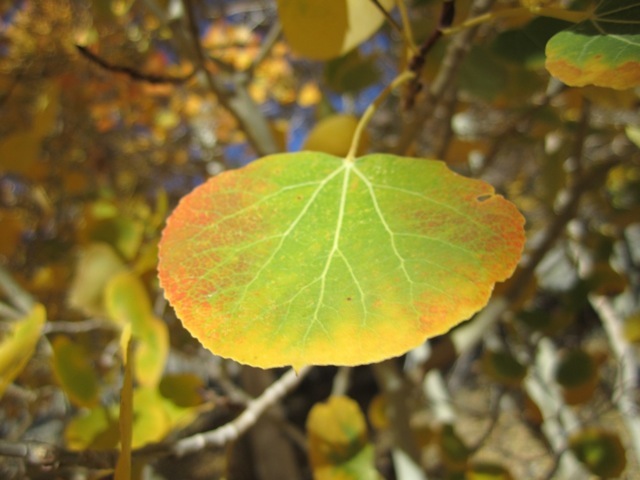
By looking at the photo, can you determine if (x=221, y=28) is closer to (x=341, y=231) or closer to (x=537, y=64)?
(x=537, y=64)

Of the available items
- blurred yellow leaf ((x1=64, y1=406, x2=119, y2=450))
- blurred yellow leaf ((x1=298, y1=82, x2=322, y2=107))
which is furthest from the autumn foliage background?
blurred yellow leaf ((x1=298, y1=82, x2=322, y2=107))

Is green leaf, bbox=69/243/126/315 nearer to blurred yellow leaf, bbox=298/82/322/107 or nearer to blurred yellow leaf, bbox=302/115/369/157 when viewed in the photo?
blurred yellow leaf, bbox=302/115/369/157

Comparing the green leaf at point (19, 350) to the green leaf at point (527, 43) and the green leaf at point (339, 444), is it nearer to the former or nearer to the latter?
the green leaf at point (339, 444)

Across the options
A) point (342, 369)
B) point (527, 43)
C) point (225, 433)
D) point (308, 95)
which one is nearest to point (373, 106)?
point (527, 43)

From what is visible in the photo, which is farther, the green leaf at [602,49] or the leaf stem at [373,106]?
the leaf stem at [373,106]

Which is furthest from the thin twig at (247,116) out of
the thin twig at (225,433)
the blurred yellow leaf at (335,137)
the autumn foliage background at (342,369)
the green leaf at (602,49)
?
the green leaf at (602,49)

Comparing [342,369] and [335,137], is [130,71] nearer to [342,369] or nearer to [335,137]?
[335,137]
